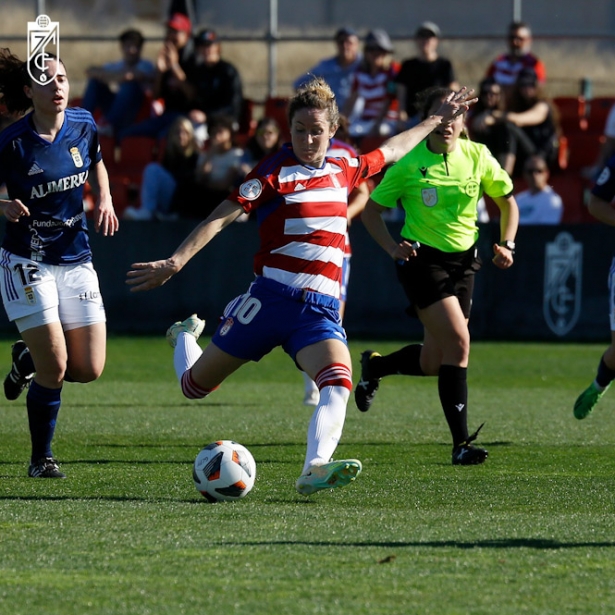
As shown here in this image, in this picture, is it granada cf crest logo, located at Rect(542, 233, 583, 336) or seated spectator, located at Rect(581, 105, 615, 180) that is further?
seated spectator, located at Rect(581, 105, 615, 180)

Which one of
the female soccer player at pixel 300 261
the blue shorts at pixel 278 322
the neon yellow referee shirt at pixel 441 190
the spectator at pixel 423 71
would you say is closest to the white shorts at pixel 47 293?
the female soccer player at pixel 300 261

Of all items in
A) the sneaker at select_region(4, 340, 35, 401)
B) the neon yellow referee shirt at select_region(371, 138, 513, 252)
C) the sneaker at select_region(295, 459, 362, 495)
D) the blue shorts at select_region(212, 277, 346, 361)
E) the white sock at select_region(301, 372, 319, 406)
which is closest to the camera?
the sneaker at select_region(295, 459, 362, 495)

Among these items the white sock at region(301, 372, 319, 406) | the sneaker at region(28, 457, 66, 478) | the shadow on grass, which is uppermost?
the shadow on grass

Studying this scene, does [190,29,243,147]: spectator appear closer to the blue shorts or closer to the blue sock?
the blue sock

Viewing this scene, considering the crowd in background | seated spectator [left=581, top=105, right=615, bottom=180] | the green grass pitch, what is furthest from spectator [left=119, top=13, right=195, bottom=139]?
A: the green grass pitch

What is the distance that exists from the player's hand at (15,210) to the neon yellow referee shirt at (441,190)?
241 centimetres

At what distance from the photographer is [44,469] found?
662 centimetres

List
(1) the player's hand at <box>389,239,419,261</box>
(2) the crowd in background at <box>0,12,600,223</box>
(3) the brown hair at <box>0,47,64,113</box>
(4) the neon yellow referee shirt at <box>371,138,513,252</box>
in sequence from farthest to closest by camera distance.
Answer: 1. (2) the crowd in background at <box>0,12,600,223</box>
2. (4) the neon yellow referee shirt at <box>371,138,513,252</box>
3. (1) the player's hand at <box>389,239,419,261</box>
4. (3) the brown hair at <box>0,47,64,113</box>

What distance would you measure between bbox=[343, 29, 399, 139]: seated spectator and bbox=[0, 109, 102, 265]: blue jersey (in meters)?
9.92

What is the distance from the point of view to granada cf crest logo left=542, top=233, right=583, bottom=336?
14.7 metres

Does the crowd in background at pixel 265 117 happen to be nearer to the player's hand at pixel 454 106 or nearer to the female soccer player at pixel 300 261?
the player's hand at pixel 454 106

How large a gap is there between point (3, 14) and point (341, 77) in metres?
5.76

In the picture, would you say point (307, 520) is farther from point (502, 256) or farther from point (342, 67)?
point (342, 67)

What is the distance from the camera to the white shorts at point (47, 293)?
21.2 ft
